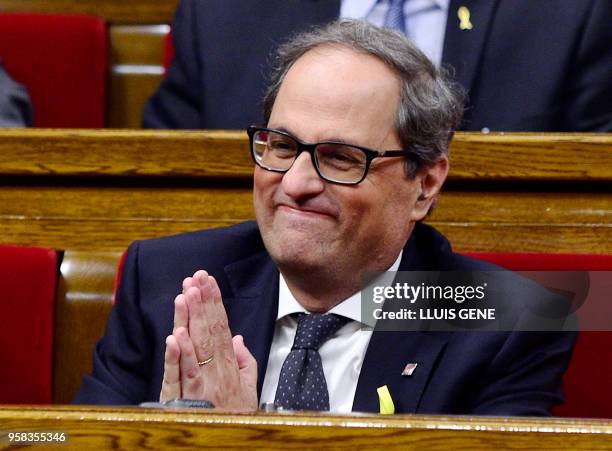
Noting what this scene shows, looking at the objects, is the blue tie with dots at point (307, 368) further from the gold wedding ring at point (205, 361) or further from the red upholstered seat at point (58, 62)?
the red upholstered seat at point (58, 62)

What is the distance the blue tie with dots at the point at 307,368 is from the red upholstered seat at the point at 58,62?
1.97 feet

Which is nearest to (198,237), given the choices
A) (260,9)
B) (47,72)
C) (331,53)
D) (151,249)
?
(151,249)

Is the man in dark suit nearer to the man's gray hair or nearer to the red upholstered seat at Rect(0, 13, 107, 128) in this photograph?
the man's gray hair

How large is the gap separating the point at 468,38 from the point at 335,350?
1.26 ft

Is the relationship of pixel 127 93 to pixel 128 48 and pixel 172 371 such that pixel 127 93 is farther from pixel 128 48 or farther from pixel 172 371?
pixel 172 371

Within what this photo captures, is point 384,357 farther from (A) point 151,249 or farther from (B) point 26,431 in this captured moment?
(B) point 26,431

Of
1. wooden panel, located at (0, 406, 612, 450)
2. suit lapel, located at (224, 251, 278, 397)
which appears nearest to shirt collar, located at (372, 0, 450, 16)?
suit lapel, located at (224, 251, 278, 397)

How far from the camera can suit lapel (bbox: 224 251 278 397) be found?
727 millimetres

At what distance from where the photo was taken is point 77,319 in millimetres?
830

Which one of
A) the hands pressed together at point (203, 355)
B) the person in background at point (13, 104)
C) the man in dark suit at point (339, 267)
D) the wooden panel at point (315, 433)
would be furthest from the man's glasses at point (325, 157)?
the person in background at point (13, 104)

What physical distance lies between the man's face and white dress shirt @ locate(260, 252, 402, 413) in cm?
3

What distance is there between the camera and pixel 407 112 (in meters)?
0.73

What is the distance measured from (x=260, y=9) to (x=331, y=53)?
34cm

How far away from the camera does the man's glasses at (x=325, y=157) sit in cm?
69
